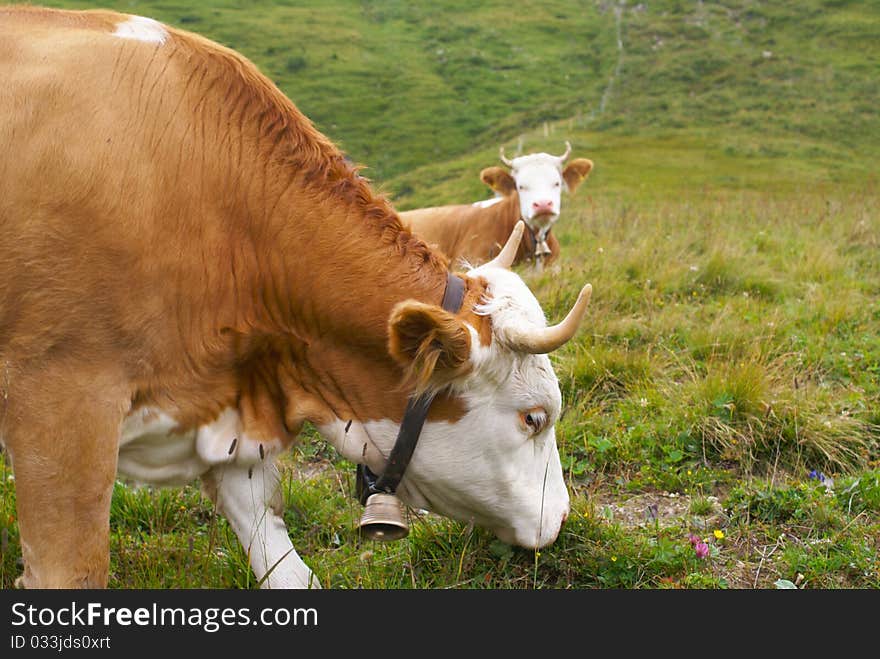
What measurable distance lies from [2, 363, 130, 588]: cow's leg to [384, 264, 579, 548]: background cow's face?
103 cm

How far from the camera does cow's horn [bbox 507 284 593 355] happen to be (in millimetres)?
3295

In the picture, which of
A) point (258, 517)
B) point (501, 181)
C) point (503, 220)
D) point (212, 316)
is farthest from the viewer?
point (501, 181)

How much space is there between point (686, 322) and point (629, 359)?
1.03 m

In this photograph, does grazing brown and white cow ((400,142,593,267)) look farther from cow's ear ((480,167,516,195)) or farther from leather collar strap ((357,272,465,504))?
leather collar strap ((357,272,465,504))

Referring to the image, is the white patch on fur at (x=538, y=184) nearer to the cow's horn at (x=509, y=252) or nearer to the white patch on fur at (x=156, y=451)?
the cow's horn at (x=509, y=252)

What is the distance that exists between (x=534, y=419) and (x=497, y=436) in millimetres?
164

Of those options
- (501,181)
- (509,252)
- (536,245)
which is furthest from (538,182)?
(509,252)

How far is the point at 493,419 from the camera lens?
370 cm

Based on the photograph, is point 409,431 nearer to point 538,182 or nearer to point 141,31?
point 141,31

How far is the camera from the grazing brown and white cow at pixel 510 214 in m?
12.3

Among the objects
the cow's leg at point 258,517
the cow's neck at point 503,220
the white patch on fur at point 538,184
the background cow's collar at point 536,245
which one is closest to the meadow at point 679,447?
the cow's leg at point 258,517

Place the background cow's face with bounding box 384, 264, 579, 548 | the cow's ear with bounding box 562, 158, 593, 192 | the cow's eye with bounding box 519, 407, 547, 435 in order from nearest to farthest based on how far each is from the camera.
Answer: the background cow's face with bounding box 384, 264, 579, 548 < the cow's eye with bounding box 519, 407, 547, 435 < the cow's ear with bounding box 562, 158, 593, 192

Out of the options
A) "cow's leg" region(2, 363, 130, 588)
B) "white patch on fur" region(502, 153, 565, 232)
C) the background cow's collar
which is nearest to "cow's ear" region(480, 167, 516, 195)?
"white patch on fur" region(502, 153, 565, 232)

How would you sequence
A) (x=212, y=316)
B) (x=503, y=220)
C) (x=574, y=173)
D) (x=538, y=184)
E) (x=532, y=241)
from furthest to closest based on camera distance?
(x=574, y=173)
(x=503, y=220)
(x=538, y=184)
(x=532, y=241)
(x=212, y=316)
